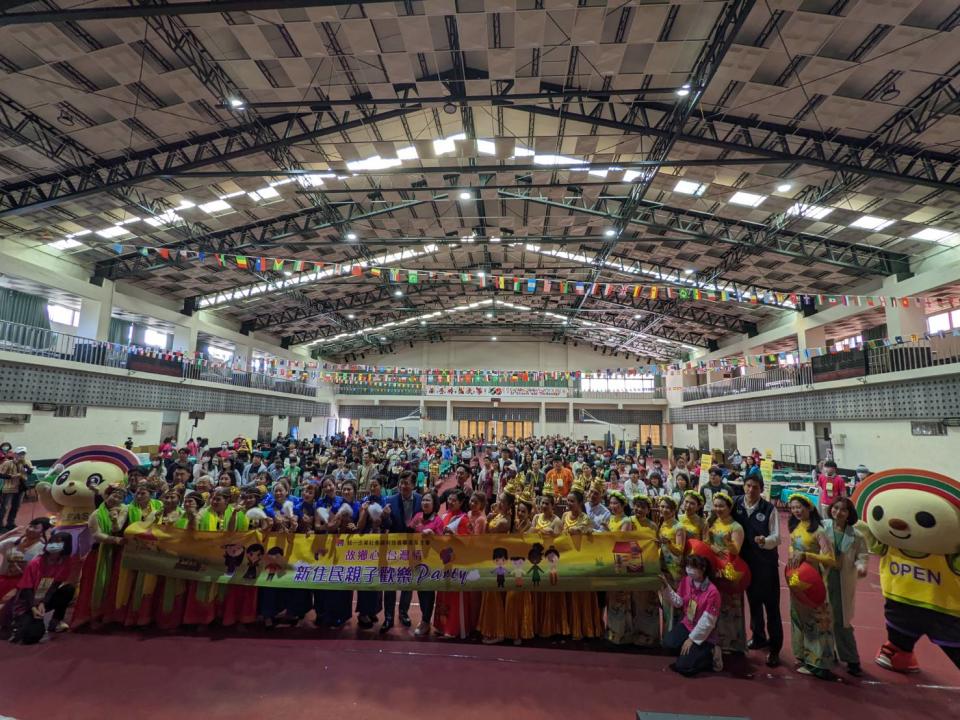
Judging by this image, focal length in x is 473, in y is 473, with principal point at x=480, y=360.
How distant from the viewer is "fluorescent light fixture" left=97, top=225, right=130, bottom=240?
13.1 meters

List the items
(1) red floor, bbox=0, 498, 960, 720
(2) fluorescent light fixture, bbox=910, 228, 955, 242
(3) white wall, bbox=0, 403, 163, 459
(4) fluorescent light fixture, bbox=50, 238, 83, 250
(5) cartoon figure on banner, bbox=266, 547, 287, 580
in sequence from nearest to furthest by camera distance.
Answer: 1. (1) red floor, bbox=0, 498, 960, 720
2. (5) cartoon figure on banner, bbox=266, 547, 287, 580
3. (2) fluorescent light fixture, bbox=910, 228, 955, 242
4. (3) white wall, bbox=0, 403, 163, 459
5. (4) fluorescent light fixture, bbox=50, 238, 83, 250

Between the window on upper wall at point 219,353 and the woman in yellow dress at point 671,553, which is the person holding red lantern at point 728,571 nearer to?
the woman in yellow dress at point 671,553

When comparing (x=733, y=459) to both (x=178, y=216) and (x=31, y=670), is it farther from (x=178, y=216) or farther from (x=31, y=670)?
(x=178, y=216)

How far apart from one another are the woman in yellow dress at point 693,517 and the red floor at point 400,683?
104 centimetres

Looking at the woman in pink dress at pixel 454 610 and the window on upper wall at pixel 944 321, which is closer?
the woman in pink dress at pixel 454 610

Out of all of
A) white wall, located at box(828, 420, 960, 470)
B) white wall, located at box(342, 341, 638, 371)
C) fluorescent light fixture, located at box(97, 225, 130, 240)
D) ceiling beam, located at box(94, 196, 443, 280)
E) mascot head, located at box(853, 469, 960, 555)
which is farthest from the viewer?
white wall, located at box(342, 341, 638, 371)

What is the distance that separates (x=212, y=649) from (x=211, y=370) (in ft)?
62.6

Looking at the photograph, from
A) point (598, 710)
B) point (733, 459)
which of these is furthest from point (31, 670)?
point (733, 459)

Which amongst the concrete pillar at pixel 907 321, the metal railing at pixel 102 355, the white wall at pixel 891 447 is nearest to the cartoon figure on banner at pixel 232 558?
the metal railing at pixel 102 355

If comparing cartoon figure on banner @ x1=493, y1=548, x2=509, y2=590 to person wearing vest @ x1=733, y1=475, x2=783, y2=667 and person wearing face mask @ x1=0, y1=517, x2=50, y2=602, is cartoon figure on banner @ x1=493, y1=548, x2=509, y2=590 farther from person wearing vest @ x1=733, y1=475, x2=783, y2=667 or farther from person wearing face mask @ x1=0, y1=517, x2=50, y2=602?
person wearing face mask @ x1=0, y1=517, x2=50, y2=602

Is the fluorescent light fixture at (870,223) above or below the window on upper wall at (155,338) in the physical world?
above

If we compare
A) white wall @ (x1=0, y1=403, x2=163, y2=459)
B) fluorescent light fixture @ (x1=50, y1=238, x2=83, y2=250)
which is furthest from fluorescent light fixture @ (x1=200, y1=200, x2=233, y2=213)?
white wall @ (x1=0, y1=403, x2=163, y2=459)

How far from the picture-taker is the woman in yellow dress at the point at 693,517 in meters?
4.10

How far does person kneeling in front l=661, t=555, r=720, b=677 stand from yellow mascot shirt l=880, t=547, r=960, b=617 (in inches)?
56.0
